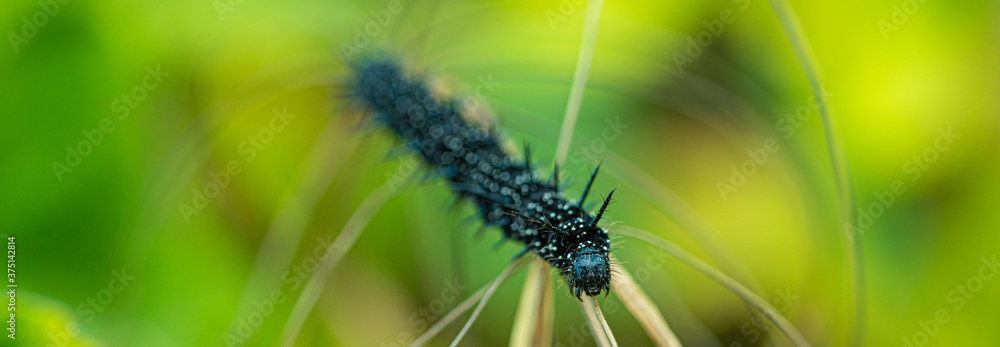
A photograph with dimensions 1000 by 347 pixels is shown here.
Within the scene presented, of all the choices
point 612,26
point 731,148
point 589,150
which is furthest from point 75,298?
point 731,148

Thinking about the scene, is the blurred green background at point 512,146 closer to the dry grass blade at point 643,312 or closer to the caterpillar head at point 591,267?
the dry grass blade at point 643,312

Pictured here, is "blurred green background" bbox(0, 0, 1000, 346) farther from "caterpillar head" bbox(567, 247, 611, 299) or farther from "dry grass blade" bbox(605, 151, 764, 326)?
"caterpillar head" bbox(567, 247, 611, 299)

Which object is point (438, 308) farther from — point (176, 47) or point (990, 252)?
point (990, 252)

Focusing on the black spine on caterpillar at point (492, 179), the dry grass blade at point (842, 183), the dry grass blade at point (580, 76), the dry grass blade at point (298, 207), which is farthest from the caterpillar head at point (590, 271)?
the dry grass blade at point (298, 207)

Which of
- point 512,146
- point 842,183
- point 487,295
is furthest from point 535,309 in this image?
point 842,183

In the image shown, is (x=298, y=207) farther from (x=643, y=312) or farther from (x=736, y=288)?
(x=736, y=288)

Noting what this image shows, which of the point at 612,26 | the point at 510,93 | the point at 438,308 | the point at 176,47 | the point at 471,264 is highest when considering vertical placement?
the point at 612,26

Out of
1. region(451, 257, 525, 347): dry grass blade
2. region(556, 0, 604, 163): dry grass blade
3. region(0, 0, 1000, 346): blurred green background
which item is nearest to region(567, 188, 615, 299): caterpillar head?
region(451, 257, 525, 347): dry grass blade
